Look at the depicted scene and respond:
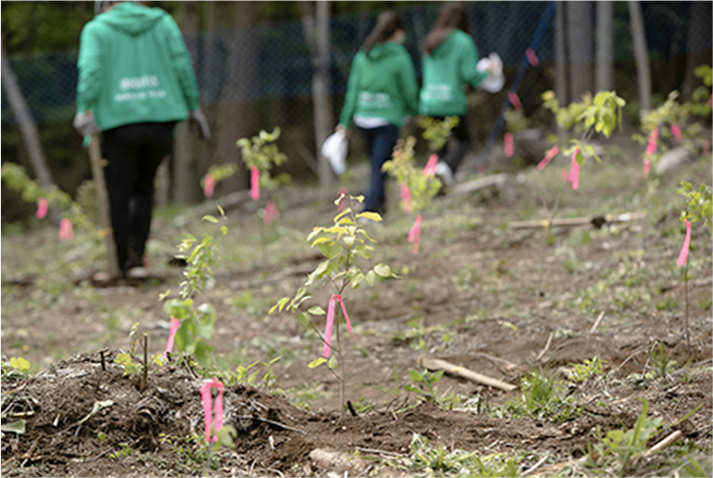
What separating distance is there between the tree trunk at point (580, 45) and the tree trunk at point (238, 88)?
13.2ft

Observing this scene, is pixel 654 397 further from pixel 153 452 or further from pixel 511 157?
pixel 511 157

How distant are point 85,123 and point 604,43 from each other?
5968 mm

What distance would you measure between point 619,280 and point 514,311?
63 centimetres

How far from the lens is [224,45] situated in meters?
10.4

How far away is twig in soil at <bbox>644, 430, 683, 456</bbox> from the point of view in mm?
1852

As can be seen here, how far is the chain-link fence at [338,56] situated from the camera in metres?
8.68

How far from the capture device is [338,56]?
995 centimetres

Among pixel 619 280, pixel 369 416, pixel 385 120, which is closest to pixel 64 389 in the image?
pixel 369 416

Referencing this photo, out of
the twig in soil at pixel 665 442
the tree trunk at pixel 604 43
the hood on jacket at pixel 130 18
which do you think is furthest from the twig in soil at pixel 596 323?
the tree trunk at pixel 604 43

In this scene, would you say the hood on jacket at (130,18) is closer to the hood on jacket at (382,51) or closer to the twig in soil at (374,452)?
the hood on jacket at (382,51)

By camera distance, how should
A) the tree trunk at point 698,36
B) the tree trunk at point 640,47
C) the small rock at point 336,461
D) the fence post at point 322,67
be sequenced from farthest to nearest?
the fence post at point 322,67 < the tree trunk at point 640,47 < the tree trunk at point 698,36 < the small rock at point 336,461

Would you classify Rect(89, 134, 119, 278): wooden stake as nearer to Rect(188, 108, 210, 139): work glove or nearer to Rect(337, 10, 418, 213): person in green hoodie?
Rect(188, 108, 210, 139): work glove

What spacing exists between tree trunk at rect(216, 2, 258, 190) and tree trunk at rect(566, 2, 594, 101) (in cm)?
403

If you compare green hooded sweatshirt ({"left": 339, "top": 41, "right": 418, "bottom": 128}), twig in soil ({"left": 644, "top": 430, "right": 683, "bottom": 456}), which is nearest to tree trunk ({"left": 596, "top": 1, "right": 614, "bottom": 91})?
green hooded sweatshirt ({"left": 339, "top": 41, "right": 418, "bottom": 128})
